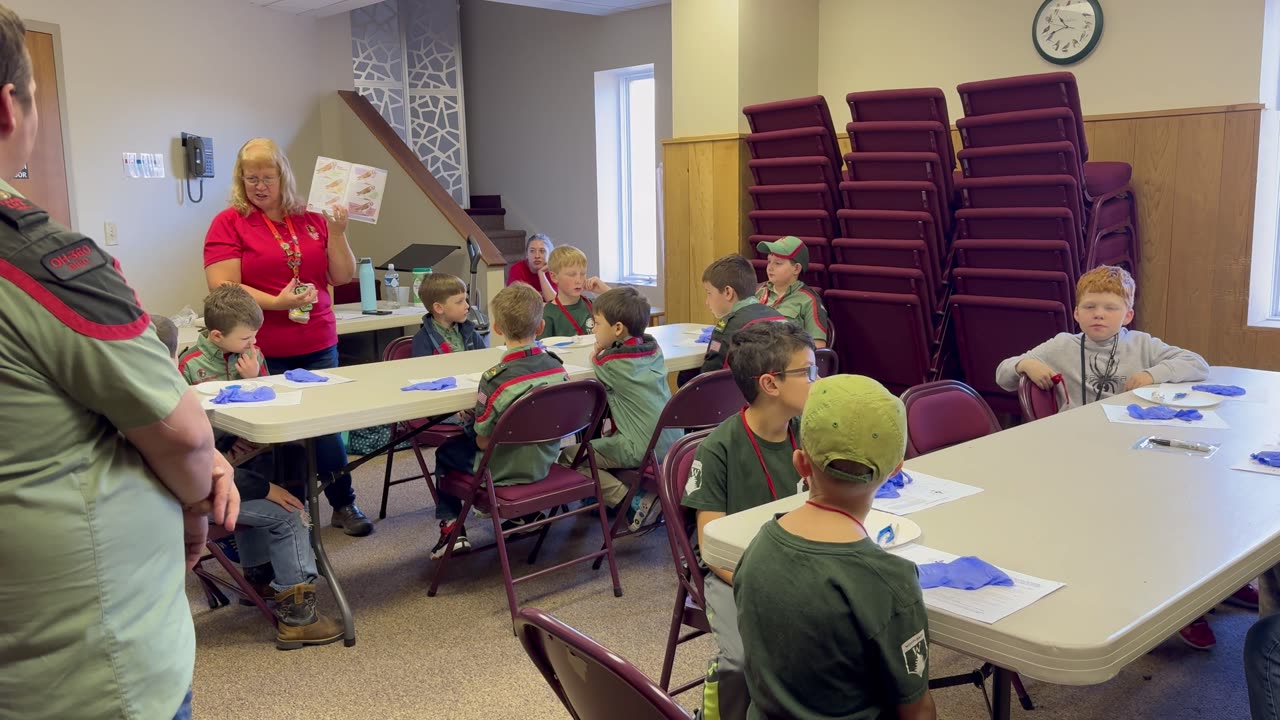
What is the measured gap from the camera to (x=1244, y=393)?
2.89 metres

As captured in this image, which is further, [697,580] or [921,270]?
[921,270]

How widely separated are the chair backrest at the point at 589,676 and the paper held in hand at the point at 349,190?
2.70m

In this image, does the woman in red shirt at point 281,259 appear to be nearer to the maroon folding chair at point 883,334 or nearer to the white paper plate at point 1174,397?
the maroon folding chair at point 883,334

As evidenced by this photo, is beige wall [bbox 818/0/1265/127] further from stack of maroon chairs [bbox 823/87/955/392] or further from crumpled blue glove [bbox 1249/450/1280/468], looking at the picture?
crumpled blue glove [bbox 1249/450/1280/468]

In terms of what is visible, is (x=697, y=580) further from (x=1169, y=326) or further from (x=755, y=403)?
(x=1169, y=326)

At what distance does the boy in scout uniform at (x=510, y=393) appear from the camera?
306 centimetres

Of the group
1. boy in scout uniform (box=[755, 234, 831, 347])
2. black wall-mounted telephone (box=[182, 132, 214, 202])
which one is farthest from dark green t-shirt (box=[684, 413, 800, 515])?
black wall-mounted telephone (box=[182, 132, 214, 202])

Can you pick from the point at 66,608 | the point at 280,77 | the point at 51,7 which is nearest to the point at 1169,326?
the point at 66,608

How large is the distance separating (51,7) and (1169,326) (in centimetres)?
606

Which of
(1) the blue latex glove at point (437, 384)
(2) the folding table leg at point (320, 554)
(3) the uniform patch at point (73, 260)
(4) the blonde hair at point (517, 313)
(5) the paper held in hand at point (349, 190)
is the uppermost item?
(5) the paper held in hand at point (349, 190)

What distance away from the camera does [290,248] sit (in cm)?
359

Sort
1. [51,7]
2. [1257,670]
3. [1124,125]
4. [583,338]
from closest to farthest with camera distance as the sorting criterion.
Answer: [1257,670]
[583,338]
[1124,125]
[51,7]

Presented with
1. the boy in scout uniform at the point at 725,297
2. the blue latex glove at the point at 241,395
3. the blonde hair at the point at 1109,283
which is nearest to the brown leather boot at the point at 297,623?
the blue latex glove at the point at 241,395

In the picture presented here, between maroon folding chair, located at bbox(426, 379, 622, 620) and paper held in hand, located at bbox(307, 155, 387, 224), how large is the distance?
3.81ft
